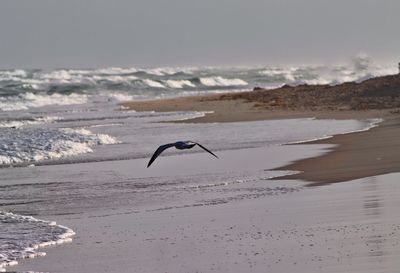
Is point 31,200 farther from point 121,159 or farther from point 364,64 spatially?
point 364,64

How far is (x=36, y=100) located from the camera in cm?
4688

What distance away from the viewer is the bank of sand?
1402cm

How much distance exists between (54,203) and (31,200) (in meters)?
0.53

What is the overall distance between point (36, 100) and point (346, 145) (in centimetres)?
3073

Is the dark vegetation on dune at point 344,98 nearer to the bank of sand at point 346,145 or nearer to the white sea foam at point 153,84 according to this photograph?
the bank of sand at point 346,145

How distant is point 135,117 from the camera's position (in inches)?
1233

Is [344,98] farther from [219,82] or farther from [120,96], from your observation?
[219,82]

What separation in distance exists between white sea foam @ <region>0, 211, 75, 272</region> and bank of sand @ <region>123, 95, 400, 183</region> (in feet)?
14.1

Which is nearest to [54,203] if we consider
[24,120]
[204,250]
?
[204,250]

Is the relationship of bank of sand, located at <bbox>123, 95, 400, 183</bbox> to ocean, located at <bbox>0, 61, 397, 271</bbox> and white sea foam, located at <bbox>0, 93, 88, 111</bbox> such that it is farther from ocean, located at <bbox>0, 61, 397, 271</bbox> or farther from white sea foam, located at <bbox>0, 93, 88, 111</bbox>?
white sea foam, located at <bbox>0, 93, 88, 111</bbox>

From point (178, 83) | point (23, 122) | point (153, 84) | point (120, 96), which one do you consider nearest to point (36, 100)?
point (120, 96)

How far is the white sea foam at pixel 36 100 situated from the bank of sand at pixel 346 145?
448 inches

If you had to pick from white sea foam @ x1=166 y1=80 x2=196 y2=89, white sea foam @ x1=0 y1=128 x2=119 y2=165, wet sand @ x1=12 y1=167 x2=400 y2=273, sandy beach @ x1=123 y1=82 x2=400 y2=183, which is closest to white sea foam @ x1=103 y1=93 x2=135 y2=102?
white sea foam @ x1=166 y1=80 x2=196 y2=89

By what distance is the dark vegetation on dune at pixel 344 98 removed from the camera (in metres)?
29.7
